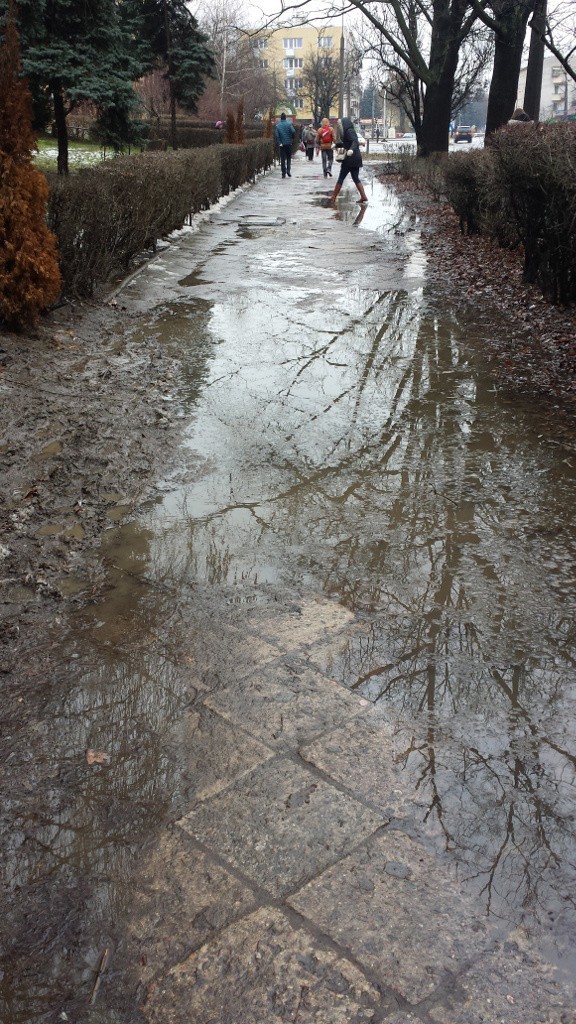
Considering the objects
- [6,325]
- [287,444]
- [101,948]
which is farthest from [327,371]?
[101,948]

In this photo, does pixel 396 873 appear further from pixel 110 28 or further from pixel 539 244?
pixel 110 28

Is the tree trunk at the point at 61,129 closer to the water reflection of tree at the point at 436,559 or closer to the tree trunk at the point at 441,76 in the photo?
the tree trunk at the point at 441,76

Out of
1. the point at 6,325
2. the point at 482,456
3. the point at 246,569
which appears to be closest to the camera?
the point at 246,569

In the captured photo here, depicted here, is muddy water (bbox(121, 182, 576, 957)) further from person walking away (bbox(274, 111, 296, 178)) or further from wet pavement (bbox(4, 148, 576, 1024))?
person walking away (bbox(274, 111, 296, 178))

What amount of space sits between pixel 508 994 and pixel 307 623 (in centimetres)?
161

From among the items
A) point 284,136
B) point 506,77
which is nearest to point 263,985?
point 506,77

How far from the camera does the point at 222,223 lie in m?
16.1

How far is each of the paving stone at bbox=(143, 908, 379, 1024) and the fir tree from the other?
595 centimetres

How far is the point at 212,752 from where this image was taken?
103 inches

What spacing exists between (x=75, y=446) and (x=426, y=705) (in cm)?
301

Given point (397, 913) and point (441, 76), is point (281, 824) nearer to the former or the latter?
point (397, 913)

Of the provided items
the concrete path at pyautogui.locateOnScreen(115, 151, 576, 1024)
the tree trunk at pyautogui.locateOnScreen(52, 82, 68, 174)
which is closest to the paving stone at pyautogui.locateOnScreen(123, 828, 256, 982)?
the concrete path at pyautogui.locateOnScreen(115, 151, 576, 1024)

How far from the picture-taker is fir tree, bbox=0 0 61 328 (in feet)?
21.5

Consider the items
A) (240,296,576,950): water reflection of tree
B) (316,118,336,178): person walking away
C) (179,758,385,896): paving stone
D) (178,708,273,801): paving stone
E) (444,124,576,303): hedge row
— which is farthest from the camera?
(316,118,336,178): person walking away
